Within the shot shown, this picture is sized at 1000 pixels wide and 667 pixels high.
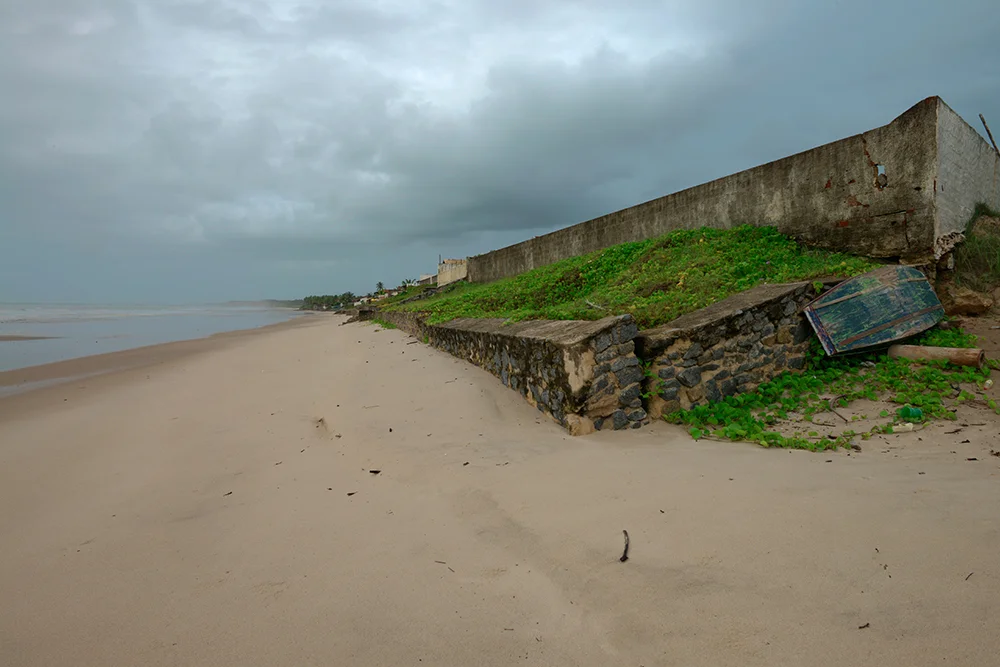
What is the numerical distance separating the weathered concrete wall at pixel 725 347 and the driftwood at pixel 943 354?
87cm

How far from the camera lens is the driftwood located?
444 cm

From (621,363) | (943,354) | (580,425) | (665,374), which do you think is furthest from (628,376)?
(943,354)

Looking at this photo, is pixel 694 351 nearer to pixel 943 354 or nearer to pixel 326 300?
pixel 943 354

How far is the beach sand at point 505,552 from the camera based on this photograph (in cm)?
180

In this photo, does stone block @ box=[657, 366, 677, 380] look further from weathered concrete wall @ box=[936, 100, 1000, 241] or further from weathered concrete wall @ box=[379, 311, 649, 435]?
weathered concrete wall @ box=[936, 100, 1000, 241]

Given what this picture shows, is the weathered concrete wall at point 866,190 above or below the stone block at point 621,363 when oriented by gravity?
above

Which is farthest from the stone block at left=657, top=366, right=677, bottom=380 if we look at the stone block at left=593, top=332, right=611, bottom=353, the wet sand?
the wet sand

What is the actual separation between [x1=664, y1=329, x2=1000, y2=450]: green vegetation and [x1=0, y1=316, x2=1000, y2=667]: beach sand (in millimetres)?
260

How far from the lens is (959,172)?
6.36 m

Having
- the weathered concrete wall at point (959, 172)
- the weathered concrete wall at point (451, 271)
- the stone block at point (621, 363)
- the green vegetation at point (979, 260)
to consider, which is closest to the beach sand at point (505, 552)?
the stone block at point (621, 363)

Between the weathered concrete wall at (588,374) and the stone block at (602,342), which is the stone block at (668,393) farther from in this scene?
the stone block at (602,342)

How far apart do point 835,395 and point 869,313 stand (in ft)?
4.18

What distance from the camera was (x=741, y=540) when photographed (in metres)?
2.31

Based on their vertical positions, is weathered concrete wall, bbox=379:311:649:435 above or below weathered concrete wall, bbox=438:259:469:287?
below
